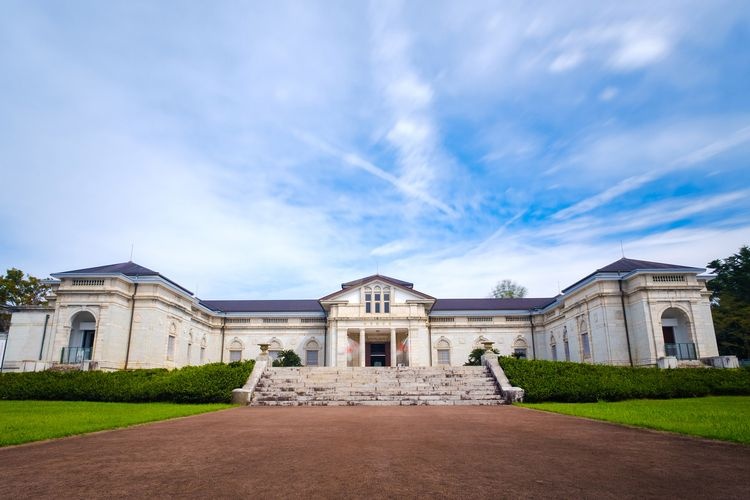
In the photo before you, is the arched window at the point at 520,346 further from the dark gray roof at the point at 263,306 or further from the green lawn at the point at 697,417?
the green lawn at the point at 697,417

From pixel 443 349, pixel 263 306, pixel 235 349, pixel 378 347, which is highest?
pixel 263 306

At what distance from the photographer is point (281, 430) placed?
35.1 ft

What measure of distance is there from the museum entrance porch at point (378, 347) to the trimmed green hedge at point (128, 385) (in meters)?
16.1

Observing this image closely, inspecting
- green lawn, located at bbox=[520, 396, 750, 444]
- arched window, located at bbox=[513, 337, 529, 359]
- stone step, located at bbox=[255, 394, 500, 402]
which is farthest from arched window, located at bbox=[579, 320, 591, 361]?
stone step, located at bbox=[255, 394, 500, 402]

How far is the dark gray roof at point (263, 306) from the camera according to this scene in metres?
44.1

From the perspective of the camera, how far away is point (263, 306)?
151 ft

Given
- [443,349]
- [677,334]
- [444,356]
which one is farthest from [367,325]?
[677,334]

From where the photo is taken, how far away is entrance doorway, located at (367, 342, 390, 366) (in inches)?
1654

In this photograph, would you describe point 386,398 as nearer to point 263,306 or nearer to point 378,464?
point 378,464

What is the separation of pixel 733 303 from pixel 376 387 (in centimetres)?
4342

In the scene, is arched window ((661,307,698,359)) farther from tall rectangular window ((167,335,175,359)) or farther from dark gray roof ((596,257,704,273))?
tall rectangular window ((167,335,175,359))

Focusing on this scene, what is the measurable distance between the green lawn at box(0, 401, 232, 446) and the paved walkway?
72 cm

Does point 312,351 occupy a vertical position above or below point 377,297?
below

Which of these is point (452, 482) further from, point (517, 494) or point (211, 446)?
point (211, 446)
